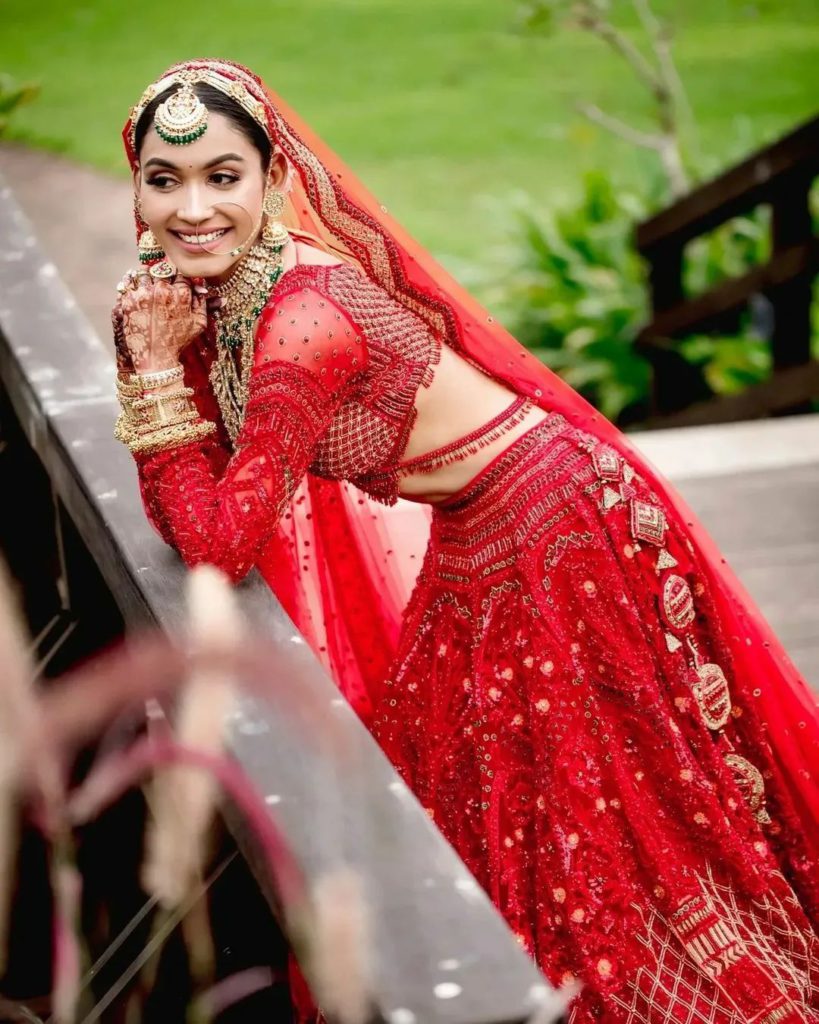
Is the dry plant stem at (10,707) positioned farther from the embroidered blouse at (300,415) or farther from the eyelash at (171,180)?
the eyelash at (171,180)

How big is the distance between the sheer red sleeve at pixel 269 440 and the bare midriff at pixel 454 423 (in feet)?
0.57

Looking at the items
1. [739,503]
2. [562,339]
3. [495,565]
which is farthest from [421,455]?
[562,339]

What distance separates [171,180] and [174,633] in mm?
675

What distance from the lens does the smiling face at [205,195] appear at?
1.68m

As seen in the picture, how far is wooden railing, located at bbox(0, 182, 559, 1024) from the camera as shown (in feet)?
2.59

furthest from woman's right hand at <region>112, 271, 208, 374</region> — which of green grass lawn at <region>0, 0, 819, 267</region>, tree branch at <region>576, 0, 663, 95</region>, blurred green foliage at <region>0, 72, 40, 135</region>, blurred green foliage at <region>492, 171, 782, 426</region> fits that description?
green grass lawn at <region>0, 0, 819, 267</region>

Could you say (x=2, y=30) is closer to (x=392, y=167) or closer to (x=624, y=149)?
(x=392, y=167)

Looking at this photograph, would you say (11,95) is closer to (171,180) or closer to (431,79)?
(171,180)

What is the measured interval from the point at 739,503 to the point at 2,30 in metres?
9.24

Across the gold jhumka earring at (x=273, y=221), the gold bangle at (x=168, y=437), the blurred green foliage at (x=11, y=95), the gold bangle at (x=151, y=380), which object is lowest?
the gold bangle at (x=168, y=437)

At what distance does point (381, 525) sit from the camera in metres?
2.21

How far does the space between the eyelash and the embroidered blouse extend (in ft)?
0.42

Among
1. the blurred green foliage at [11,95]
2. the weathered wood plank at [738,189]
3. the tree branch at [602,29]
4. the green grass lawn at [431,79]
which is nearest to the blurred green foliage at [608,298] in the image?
the weathered wood plank at [738,189]

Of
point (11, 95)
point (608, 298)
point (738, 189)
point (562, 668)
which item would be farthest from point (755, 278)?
point (562, 668)
